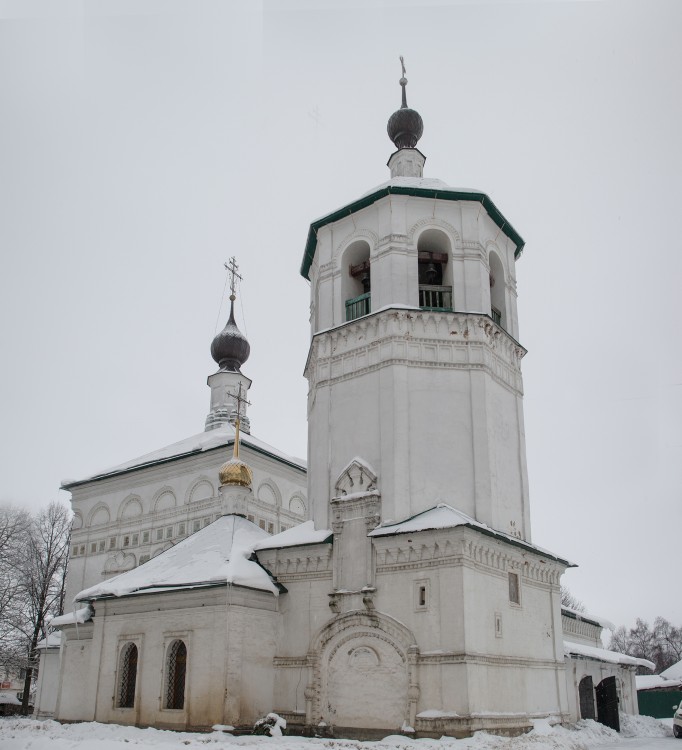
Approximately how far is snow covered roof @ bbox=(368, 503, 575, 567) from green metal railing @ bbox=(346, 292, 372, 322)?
573 cm

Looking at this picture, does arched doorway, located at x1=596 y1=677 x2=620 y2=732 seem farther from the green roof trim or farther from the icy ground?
the green roof trim

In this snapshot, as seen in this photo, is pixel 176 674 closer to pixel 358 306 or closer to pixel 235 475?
pixel 235 475

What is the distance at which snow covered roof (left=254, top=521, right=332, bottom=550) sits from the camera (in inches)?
742

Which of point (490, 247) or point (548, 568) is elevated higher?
point (490, 247)

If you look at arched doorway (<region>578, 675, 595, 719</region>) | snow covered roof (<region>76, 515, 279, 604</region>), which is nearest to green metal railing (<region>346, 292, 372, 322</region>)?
snow covered roof (<region>76, 515, 279, 604</region>)

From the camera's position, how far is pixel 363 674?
56.0 ft

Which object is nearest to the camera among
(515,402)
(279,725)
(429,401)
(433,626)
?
→ (433,626)

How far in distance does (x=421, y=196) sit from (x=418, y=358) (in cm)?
452

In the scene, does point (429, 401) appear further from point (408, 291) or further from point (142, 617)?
point (142, 617)

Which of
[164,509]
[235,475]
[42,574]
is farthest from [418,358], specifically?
[42,574]

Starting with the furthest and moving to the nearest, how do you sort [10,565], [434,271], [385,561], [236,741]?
[10,565] → [434,271] → [385,561] → [236,741]

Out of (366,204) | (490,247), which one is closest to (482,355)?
(490,247)

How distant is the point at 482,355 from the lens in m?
19.7

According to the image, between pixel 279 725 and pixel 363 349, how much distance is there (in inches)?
352
